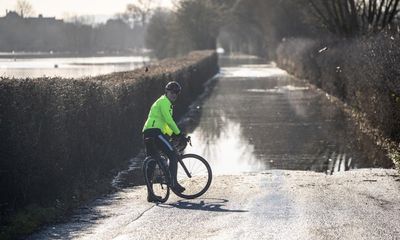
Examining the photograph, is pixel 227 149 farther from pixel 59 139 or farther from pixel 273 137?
pixel 59 139

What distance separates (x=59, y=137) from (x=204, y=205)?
2.52 meters

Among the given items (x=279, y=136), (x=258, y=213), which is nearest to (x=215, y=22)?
(x=279, y=136)

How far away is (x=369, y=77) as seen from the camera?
1811 centimetres

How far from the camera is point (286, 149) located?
17.2 meters

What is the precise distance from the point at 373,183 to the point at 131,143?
6537 millimetres

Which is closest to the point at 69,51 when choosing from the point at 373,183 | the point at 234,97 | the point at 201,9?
the point at 234,97

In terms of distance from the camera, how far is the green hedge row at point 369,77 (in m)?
14.9

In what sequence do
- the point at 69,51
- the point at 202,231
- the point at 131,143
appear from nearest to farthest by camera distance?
the point at 202,231 → the point at 131,143 → the point at 69,51

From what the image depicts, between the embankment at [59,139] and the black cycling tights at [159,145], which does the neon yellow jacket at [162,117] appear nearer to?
the black cycling tights at [159,145]

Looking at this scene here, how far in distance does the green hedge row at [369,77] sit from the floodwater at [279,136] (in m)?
0.69

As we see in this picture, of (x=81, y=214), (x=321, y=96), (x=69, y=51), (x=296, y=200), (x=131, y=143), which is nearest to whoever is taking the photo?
(x=81, y=214)

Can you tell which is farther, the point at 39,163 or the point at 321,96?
the point at 321,96

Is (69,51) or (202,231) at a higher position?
(69,51)

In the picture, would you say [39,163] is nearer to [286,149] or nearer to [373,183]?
[373,183]
